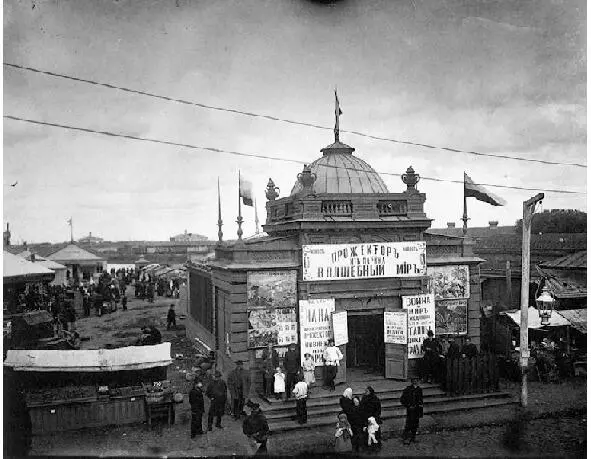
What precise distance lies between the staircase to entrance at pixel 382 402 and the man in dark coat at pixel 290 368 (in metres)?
0.41

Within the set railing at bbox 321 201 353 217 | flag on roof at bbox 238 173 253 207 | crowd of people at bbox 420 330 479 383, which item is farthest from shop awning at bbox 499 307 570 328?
flag on roof at bbox 238 173 253 207

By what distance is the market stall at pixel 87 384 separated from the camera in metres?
13.6

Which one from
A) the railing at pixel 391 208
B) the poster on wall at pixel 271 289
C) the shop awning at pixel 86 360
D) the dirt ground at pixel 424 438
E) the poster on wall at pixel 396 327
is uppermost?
the railing at pixel 391 208

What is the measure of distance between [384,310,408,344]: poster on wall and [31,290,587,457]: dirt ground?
2.60 m

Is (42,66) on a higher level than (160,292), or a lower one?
higher

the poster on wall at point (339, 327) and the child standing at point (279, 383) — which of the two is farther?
the poster on wall at point (339, 327)

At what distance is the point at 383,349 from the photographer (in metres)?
17.2

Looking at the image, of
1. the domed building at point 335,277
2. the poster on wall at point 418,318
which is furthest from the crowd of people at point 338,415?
the poster on wall at point 418,318

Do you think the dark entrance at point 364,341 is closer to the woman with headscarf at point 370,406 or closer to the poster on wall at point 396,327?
the poster on wall at point 396,327

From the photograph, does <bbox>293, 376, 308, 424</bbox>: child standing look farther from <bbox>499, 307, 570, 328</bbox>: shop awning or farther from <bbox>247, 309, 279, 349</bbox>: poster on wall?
<bbox>499, 307, 570, 328</bbox>: shop awning

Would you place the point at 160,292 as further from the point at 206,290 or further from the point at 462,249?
the point at 462,249

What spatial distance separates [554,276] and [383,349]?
36.0 feet

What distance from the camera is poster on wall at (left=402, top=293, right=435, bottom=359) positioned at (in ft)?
55.1

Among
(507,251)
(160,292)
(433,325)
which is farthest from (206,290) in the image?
(160,292)
